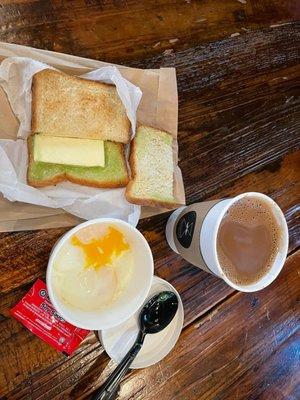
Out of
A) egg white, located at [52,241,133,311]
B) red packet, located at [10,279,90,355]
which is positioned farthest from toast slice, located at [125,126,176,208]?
red packet, located at [10,279,90,355]

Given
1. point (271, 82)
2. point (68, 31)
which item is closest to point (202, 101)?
point (271, 82)

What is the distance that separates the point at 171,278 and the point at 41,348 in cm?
34

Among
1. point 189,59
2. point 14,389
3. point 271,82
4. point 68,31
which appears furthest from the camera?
point 271,82

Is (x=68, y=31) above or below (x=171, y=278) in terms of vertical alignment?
above

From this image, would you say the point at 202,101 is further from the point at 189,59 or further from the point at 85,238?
the point at 85,238

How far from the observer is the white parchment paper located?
1042 millimetres

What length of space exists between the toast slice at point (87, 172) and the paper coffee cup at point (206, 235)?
16 cm

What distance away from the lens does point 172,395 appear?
3.80 feet

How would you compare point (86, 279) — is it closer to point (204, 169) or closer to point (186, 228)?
point (186, 228)

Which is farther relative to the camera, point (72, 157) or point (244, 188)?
point (244, 188)

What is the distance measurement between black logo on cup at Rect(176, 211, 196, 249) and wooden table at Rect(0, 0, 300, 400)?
7cm

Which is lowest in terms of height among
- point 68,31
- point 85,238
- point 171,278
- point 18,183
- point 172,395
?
point 172,395

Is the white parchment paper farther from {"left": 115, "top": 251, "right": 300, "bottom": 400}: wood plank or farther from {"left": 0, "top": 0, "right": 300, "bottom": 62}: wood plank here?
{"left": 115, "top": 251, "right": 300, "bottom": 400}: wood plank

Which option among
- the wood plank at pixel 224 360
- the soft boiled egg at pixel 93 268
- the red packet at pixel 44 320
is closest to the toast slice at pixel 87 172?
the soft boiled egg at pixel 93 268
